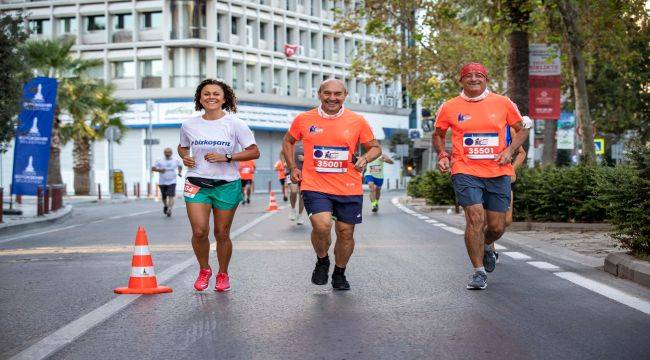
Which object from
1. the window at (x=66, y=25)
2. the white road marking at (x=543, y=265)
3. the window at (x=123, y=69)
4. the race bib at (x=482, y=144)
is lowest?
the white road marking at (x=543, y=265)

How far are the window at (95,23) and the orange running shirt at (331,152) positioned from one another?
59579 mm

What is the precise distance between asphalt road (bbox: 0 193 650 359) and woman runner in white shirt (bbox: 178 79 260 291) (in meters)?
0.47

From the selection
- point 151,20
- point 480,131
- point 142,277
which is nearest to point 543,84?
point 480,131

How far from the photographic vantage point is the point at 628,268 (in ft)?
33.6

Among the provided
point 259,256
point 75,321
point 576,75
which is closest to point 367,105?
point 576,75

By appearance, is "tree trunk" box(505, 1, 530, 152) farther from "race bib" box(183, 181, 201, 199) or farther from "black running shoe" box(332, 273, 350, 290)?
"race bib" box(183, 181, 201, 199)

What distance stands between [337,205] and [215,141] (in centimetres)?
111

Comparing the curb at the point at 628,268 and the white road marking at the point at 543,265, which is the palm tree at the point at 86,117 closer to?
the white road marking at the point at 543,265

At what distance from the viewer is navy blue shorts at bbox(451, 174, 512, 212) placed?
973cm

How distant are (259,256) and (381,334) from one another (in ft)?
21.2

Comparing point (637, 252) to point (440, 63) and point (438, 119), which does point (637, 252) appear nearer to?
point (438, 119)

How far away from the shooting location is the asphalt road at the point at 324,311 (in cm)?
640

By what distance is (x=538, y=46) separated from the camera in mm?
22797

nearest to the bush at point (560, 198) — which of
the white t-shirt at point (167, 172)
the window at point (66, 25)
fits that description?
the white t-shirt at point (167, 172)
